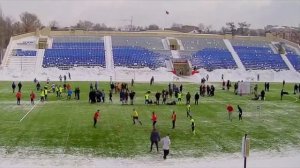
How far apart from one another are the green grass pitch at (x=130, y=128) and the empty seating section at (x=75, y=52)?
32.5 meters

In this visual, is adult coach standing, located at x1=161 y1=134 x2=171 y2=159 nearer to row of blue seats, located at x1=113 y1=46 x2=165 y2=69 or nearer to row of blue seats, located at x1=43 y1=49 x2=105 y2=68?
row of blue seats, located at x1=43 y1=49 x2=105 y2=68

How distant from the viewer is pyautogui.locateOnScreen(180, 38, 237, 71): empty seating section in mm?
77750

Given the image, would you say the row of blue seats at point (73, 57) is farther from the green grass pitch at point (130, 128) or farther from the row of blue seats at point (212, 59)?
the green grass pitch at point (130, 128)

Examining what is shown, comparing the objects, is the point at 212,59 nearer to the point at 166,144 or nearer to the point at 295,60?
the point at 295,60

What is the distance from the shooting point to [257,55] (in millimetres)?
85375

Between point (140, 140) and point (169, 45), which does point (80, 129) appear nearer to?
point (140, 140)

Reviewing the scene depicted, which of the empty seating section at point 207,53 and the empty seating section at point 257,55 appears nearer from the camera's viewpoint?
the empty seating section at point 207,53

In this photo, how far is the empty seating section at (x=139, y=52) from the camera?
75.1 m

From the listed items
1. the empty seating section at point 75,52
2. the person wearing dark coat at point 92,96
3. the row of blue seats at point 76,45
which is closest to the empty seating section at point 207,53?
the row of blue seats at point 76,45

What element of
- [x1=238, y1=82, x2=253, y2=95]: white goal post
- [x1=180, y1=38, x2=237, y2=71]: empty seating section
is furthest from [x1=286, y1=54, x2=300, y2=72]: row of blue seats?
[x1=238, y1=82, x2=253, y2=95]: white goal post

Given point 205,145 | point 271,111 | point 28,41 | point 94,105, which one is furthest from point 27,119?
point 28,41

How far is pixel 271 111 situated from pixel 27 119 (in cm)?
1846

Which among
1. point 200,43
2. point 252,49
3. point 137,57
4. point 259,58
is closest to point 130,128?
point 137,57

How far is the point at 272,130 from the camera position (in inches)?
1123
